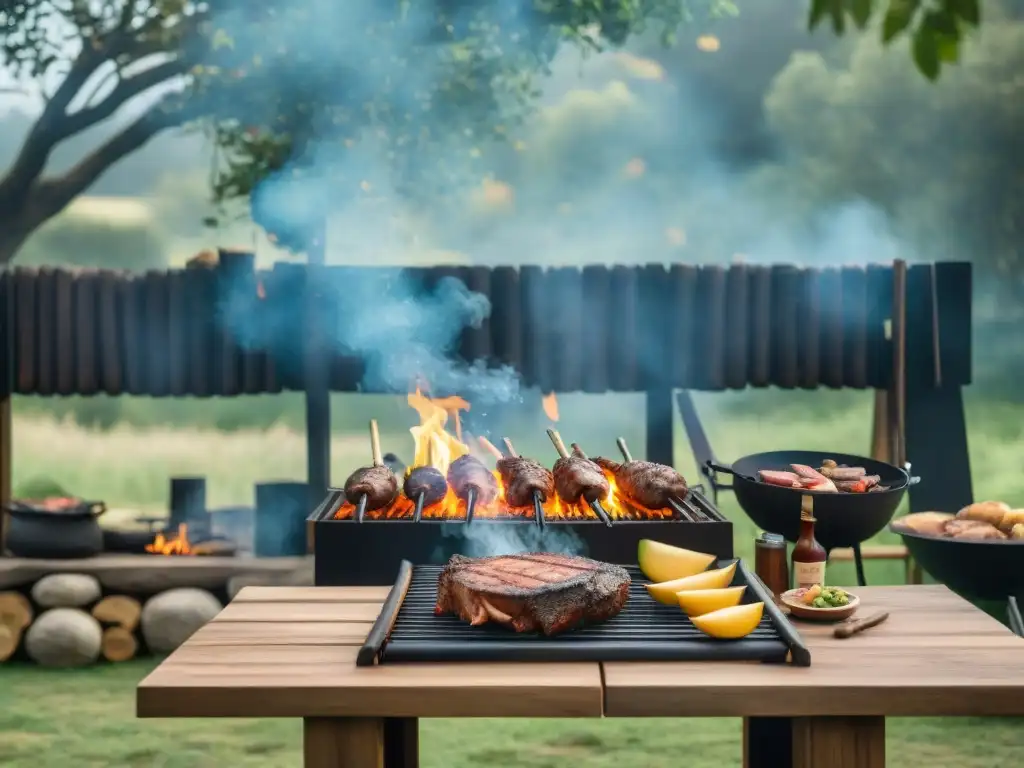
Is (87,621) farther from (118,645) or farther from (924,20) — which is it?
(924,20)

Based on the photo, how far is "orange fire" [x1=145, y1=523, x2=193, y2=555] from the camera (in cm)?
729

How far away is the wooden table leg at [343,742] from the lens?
8.84 ft

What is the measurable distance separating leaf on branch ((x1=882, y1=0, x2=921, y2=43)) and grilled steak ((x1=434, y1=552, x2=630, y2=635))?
1488 millimetres

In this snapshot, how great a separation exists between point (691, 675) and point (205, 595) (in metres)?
4.82

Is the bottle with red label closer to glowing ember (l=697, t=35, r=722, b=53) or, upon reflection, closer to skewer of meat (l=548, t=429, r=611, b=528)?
skewer of meat (l=548, t=429, r=611, b=528)

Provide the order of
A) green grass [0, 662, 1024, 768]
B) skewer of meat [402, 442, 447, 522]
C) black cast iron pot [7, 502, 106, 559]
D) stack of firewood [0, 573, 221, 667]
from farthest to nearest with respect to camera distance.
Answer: black cast iron pot [7, 502, 106, 559] < stack of firewood [0, 573, 221, 667] < green grass [0, 662, 1024, 768] < skewer of meat [402, 442, 447, 522]

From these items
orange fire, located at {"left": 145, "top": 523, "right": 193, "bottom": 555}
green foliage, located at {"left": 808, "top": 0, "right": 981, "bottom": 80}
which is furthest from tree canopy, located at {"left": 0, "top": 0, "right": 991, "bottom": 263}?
green foliage, located at {"left": 808, "top": 0, "right": 981, "bottom": 80}

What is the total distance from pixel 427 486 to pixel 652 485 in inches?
35.5

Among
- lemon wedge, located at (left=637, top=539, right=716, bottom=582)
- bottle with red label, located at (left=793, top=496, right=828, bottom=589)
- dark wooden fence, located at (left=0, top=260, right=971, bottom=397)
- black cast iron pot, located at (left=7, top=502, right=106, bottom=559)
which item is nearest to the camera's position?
lemon wedge, located at (left=637, top=539, right=716, bottom=582)

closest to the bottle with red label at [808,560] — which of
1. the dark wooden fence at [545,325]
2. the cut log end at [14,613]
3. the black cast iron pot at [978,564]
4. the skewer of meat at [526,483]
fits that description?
the skewer of meat at [526,483]

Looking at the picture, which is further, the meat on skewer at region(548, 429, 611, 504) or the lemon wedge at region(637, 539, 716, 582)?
the meat on skewer at region(548, 429, 611, 504)

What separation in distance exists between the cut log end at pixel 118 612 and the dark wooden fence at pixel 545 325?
4.57 ft

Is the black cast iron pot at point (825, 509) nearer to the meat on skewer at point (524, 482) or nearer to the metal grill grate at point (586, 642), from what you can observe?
the meat on skewer at point (524, 482)

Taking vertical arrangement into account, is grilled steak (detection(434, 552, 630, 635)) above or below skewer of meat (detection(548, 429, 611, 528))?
below
